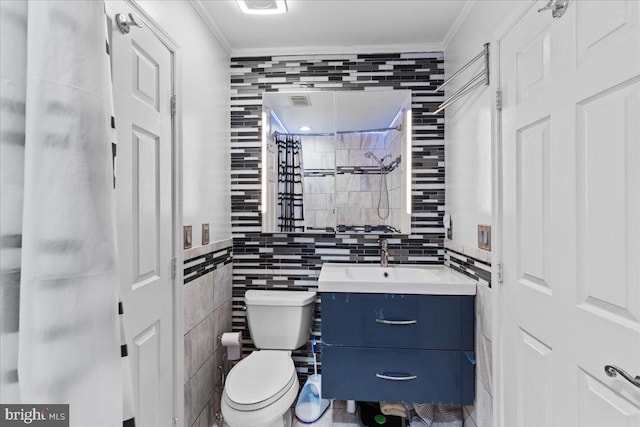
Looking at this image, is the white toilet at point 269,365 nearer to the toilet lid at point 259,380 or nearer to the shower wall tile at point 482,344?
the toilet lid at point 259,380

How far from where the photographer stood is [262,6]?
1764 mm

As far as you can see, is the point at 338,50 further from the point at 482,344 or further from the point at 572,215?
the point at 482,344

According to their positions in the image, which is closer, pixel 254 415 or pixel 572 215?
pixel 572 215

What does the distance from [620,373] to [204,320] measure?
1707mm

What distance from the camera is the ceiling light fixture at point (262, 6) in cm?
173

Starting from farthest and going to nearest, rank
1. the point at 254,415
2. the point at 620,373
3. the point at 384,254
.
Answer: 1. the point at 384,254
2. the point at 254,415
3. the point at 620,373

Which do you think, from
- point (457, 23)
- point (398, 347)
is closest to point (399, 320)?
point (398, 347)

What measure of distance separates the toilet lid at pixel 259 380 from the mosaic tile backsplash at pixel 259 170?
41 cm

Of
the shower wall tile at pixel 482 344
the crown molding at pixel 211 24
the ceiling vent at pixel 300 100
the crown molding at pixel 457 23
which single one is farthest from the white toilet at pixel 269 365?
the crown molding at pixel 457 23

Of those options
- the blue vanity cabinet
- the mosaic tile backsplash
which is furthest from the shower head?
the blue vanity cabinet

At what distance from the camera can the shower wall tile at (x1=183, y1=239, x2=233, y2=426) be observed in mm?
1638

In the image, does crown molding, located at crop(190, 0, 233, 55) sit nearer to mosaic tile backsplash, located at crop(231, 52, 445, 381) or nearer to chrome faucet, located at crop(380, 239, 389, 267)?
mosaic tile backsplash, located at crop(231, 52, 445, 381)

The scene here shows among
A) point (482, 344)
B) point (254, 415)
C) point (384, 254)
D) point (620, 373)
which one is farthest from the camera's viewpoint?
point (384, 254)

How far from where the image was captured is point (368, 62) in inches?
89.0
